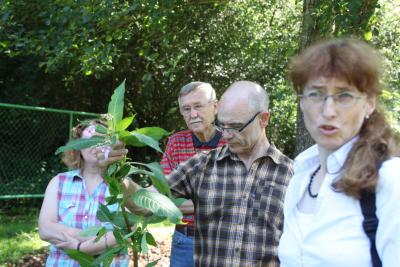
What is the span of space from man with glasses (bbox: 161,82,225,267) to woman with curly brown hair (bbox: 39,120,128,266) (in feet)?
1.77

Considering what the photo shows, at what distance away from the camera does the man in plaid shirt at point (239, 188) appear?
110 inches

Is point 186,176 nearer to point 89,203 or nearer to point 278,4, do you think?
point 89,203

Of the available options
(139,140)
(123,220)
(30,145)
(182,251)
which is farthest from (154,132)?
(30,145)

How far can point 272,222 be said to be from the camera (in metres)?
2.79

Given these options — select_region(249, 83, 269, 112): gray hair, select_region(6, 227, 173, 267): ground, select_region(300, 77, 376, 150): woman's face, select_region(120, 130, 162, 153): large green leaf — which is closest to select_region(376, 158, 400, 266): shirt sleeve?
select_region(300, 77, 376, 150): woman's face

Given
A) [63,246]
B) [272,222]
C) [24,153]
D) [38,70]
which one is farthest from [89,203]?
[38,70]

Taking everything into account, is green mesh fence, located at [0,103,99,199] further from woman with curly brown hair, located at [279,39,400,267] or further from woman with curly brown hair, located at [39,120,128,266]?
woman with curly brown hair, located at [279,39,400,267]

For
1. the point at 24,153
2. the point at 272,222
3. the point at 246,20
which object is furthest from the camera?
the point at 246,20

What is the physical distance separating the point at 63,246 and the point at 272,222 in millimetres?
1273

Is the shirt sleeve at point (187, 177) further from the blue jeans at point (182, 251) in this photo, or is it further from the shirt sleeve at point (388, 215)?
the shirt sleeve at point (388, 215)

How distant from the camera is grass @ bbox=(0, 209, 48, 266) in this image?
6762mm

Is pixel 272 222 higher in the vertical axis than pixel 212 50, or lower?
lower

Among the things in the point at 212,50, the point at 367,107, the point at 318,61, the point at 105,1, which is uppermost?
the point at 212,50

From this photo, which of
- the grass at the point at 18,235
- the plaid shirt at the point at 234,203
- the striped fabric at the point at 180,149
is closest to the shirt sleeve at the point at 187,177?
the plaid shirt at the point at 234,203
